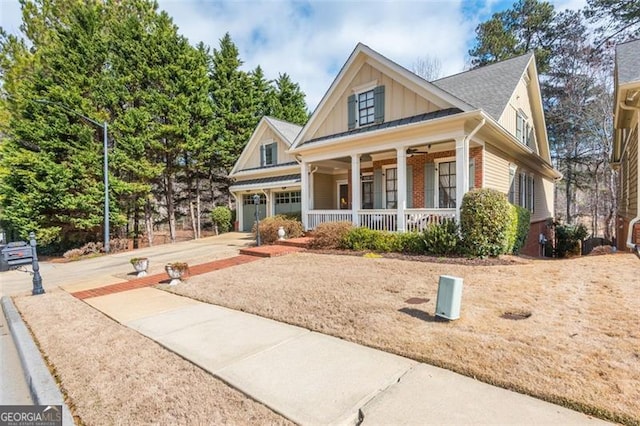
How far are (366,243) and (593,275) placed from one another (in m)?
5.68

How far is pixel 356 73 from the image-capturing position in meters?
12.1

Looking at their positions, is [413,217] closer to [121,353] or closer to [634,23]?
[121,353]

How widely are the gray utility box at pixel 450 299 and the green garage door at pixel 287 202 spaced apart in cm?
1408

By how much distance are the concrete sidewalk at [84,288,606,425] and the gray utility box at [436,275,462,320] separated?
1288 millimetres

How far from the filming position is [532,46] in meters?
25.8

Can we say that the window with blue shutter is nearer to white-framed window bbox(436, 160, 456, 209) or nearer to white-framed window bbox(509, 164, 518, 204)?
white-framed window bbox(436, 160, 456, 209)

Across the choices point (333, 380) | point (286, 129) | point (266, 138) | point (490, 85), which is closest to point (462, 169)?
point (490, 85)

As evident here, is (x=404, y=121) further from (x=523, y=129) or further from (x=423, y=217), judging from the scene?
(x=523, y=129)

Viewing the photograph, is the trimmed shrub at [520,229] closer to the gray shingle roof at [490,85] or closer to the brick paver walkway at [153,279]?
the gray shingle roof at [490,85]

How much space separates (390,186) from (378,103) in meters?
3.43

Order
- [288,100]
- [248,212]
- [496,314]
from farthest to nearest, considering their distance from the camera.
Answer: [288,100], [248,212], [496,314]

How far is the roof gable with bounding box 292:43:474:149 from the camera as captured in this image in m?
9.55

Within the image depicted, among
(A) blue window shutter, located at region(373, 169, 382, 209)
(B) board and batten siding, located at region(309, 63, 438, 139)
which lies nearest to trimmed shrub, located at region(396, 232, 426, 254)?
(A) blue window shutter, located at region(373, 169, 382, 209)

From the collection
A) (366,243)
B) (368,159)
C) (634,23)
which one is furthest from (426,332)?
(634,23)
